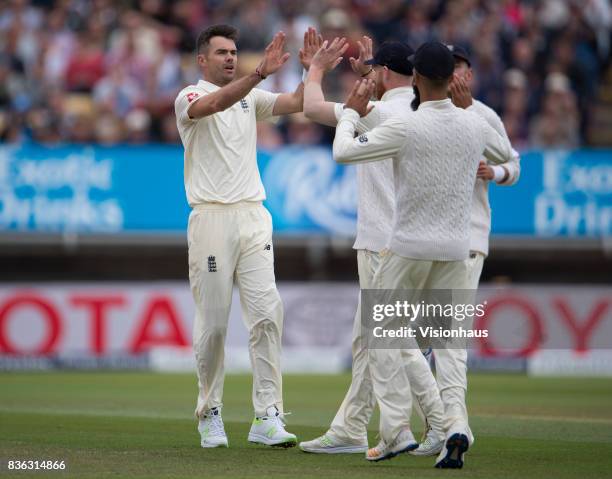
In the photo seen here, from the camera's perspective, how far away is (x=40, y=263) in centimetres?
1755

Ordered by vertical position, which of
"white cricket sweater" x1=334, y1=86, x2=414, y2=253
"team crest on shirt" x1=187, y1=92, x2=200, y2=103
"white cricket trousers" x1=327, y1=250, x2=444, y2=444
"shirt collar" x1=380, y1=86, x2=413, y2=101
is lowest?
"white cricket trousers" x1=327, y1=250, x2=444, y2=444

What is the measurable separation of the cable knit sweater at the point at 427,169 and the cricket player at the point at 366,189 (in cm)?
45

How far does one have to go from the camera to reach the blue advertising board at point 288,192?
1638 cm

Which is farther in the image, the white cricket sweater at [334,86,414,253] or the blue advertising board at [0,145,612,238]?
the blue advertising board at [0,145,612,238]

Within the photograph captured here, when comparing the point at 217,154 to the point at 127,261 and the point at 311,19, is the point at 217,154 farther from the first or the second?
the point at 311,19

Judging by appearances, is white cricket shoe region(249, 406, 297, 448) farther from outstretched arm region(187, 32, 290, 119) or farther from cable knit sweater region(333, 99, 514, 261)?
outstretched arm region(187, 32, 290, 119)

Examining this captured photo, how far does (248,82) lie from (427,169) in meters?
1.36

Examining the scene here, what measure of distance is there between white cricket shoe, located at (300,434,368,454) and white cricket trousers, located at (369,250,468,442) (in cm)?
70

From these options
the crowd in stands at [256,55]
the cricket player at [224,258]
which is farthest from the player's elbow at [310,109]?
the crowd in stands at [256,55]

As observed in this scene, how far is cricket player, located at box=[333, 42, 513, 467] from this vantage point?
6562mm

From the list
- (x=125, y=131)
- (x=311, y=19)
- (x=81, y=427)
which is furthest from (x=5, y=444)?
(x=311, y=19)

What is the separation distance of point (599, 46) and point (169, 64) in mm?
6388

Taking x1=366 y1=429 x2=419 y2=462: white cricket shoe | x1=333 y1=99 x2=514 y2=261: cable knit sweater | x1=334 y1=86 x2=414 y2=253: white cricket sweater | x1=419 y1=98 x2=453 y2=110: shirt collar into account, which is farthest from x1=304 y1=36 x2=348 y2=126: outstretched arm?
x1=366 y1=429 x2=419 y2=462: white cricket shoe

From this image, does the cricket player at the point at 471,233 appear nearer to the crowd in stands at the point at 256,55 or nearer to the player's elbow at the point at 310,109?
the player's elbow at the point at 310,109
